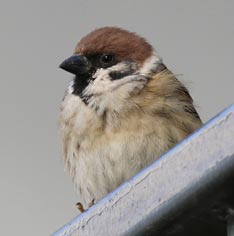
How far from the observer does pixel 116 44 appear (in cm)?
241

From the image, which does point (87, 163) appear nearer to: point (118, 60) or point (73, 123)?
point (73, 123)

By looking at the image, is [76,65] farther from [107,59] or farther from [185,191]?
[185,191]

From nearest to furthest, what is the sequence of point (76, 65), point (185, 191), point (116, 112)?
1. point (185, 191)
2. point (116, 112)
3. point (76, 65)

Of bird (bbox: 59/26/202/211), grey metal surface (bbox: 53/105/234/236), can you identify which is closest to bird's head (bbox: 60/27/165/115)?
bird (bbox: 59/26/202/211)

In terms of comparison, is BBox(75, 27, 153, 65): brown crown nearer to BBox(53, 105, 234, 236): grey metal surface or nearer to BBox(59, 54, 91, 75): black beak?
BBox(59, 54, 91, 75): black beak

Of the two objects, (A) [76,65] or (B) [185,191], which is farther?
(A) [76,65]

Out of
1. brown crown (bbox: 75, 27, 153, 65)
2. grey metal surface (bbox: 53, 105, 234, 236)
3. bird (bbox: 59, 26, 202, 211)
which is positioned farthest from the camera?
brown crown (bbox: 75, 27, 153, 65)

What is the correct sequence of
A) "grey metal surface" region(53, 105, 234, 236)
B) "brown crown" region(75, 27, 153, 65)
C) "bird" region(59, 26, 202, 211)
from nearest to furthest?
"grey metal surface" region(53, 105, 234, 236) < "bird" region(59, 26, 202, 211) < "brown crown" region(75, 27, 153, 65)

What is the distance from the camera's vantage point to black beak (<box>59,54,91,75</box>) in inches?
91.6

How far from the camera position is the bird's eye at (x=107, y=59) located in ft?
7.84

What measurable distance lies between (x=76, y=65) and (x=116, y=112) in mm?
334

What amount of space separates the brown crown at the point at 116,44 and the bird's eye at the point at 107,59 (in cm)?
2

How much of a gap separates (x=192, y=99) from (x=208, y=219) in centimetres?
172

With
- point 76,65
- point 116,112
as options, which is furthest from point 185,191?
point 76,65
